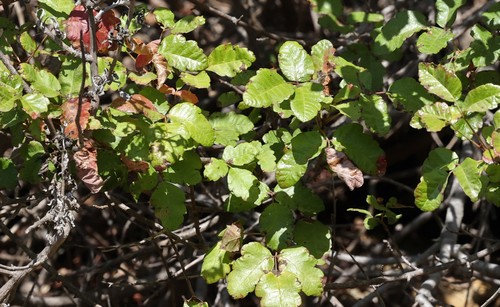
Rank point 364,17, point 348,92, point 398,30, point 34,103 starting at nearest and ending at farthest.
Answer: point 34,103 → point 348,92 → point 398,30 → point 364,17

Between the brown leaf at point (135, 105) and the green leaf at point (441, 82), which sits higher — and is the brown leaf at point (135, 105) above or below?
above

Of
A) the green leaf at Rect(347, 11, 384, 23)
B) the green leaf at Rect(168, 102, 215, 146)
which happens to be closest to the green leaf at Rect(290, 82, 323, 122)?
the green leaf at Rect(168, 102, 215, 146)

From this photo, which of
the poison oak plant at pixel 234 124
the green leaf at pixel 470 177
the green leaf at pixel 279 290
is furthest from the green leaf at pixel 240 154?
the green leaf at pixel 470 177

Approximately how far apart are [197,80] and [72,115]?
357mm

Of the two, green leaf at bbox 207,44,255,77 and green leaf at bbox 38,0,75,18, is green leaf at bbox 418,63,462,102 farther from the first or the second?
green leaf at bbox 38,0,75,18

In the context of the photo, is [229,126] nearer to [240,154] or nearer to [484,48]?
[240,154]

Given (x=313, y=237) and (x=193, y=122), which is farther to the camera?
(x=313, y=237)

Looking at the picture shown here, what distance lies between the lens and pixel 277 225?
2047 millimetres

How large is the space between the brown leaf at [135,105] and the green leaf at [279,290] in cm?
53

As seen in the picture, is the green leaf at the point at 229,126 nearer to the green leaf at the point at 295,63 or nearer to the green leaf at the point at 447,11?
the green leaf at the point at 295,63

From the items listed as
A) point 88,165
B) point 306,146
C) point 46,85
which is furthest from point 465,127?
point 46,85

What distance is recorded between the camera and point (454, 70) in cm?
209

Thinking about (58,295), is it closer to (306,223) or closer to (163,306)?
(163,306)

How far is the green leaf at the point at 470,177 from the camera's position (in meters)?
1.84
